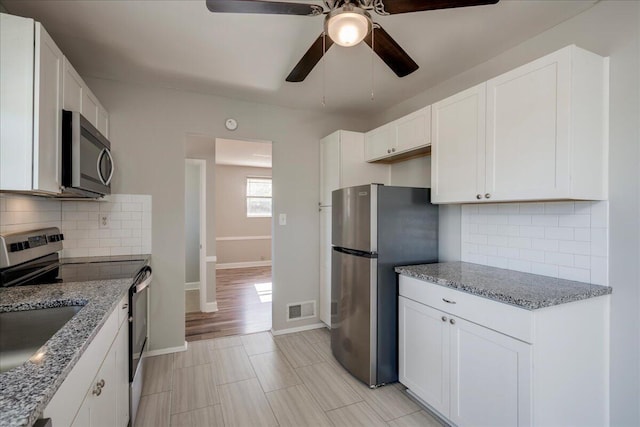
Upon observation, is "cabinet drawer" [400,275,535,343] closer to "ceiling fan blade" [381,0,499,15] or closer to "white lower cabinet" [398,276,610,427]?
"white lower cabinet" [398,276,610,427]

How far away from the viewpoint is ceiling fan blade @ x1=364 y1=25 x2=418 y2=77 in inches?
58.7

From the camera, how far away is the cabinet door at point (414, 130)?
7.76ft

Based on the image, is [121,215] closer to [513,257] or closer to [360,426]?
[360,426]

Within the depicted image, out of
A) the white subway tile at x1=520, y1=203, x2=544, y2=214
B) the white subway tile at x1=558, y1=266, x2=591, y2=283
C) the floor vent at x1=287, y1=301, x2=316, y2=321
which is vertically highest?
the white subway tile at x1=520, y1=203, x2=544, y2=214

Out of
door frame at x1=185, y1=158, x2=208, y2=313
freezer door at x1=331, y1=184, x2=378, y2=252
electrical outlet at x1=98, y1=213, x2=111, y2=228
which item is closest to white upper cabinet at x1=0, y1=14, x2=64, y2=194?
electrical outlet at x1=98, y1=213, x2=111, y2=228

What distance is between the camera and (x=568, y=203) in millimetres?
1773

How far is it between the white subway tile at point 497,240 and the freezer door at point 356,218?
0.83 m

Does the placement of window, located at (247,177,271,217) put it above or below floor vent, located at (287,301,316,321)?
above

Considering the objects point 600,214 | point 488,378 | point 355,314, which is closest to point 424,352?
point 488,378

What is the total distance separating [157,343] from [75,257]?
3.33 feet

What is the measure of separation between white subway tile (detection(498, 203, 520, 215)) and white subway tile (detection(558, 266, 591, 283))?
0.44 meters

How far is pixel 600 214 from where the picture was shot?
165 centimetres

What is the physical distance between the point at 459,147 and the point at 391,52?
33.5 inches

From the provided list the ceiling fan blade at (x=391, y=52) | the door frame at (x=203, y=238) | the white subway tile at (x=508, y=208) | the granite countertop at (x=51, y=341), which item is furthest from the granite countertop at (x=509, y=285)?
the door frame at (x=203, y=238)
